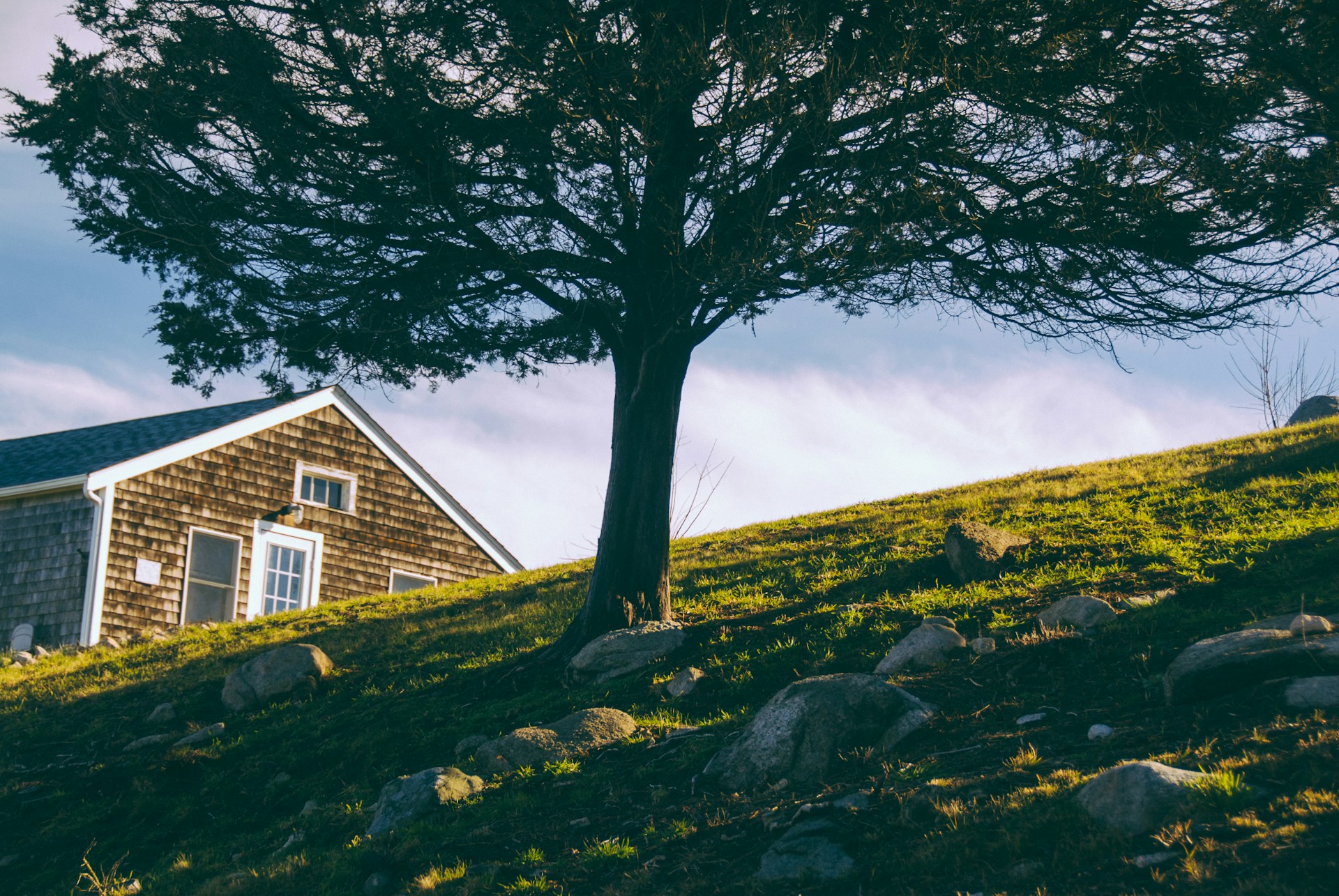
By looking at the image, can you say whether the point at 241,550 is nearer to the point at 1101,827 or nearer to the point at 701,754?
the point at 701,754

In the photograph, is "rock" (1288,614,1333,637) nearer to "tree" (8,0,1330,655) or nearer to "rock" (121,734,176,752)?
"tree" (8,0,1330,655)

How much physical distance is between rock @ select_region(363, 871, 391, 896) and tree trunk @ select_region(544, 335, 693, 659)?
4.45 meters

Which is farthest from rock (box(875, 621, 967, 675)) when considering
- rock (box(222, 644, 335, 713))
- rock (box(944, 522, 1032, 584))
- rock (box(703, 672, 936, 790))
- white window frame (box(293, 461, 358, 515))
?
white window frame (box(293, 461, 358, 515))

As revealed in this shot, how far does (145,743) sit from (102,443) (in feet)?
46.3

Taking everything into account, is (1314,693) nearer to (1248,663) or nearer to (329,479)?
(1248,663)

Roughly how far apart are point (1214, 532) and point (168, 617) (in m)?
18.4

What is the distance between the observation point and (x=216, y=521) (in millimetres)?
21016

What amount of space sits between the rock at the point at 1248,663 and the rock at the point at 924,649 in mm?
2086

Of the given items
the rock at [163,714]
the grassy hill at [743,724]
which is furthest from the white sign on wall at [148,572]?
the rock at [163,714]

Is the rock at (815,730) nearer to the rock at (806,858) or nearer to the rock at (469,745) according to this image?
the rock at (806,858)

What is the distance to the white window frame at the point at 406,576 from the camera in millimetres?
23906

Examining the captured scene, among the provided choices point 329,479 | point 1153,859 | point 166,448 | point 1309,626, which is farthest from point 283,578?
point 1153,859

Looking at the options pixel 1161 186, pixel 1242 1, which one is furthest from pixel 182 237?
pixel 1242 1

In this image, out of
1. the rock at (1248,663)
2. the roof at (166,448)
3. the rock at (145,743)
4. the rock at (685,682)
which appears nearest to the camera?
the rock at (1248,663)
